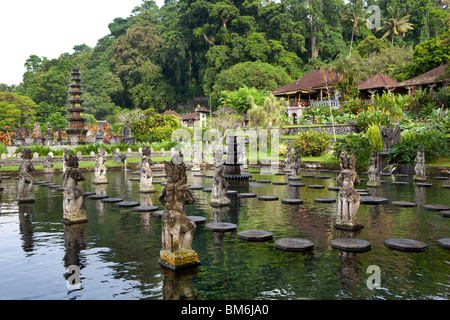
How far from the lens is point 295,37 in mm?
68438

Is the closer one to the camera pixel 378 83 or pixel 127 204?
pixel 127 204

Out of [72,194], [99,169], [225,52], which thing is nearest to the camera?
[72,194]

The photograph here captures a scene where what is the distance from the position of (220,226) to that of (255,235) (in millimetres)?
1280

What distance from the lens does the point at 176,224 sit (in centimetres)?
637

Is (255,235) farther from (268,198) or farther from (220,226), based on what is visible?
(268,198)

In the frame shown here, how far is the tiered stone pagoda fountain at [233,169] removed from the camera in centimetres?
1938

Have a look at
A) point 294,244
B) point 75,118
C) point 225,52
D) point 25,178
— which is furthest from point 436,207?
point 225,52

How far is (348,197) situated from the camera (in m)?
9.34

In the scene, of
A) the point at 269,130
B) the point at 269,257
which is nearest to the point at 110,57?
the point at 269,130

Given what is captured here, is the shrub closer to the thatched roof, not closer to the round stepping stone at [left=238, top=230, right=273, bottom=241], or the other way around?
the thatched roof

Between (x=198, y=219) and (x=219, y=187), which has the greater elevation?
(x=219, y=187)

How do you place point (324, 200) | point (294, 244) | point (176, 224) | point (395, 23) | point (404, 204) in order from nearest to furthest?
point (176, 224)
point (294, 244)
point (404, 204)
point (324, 200)
point (395, 23)

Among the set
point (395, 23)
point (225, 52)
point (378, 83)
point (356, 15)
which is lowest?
→ point (378, 83)

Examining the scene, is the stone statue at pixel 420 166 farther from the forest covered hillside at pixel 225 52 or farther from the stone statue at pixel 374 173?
the forest covered hillside at pixel 225 52
